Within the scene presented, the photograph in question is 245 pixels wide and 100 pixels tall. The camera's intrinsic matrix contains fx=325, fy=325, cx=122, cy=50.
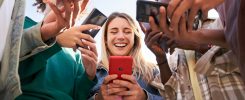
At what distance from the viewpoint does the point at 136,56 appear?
1837mm

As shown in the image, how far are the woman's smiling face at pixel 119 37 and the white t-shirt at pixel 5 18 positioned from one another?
0.92m

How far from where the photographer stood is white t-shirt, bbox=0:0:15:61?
0.86m

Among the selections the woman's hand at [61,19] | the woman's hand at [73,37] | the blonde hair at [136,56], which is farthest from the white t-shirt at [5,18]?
the blonde hair at [136,56]

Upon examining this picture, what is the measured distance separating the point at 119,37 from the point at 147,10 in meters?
0.76

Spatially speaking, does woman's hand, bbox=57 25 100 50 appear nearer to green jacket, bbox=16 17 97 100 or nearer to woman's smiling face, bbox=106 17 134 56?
green jacket, bbox=16 17 97 100

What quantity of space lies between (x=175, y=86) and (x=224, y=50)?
22cm

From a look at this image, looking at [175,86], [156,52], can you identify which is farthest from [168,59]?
[175,86]

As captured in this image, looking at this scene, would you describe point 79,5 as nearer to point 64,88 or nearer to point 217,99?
point 64,88

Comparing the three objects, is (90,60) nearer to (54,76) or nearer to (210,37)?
(54,76)

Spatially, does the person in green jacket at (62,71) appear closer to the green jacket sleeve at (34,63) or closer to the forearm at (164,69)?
the green jacket sleeve at (34,63)

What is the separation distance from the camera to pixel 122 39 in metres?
1.83

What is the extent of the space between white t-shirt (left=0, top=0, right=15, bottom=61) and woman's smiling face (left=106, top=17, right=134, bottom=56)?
0.92 m

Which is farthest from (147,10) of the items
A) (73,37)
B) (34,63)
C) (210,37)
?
(34,63)

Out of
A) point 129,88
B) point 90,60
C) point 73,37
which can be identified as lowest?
point 129,88
